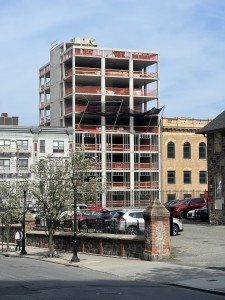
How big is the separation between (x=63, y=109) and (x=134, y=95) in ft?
33.5

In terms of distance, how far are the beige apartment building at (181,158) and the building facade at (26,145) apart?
13.1 metres

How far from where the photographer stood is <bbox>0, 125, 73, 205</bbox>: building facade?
69.1 meters

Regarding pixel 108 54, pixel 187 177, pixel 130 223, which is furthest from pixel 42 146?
pixel 130 223

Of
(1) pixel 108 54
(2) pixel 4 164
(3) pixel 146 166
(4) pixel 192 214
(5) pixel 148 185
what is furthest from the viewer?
(1) pixel 108 54

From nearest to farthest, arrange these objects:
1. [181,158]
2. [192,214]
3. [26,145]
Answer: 1. [192,214]
2. [26,145]
3. [181,158]

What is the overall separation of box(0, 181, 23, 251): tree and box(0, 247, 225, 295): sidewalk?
760 centimetres

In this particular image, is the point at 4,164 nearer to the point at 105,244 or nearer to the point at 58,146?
the point at 58,146

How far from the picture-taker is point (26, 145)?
70.6 meters

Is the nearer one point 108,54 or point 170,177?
point 170,177

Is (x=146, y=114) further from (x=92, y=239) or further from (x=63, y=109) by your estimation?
(x=92, y=239)

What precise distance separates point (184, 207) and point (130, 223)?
16.2 meters

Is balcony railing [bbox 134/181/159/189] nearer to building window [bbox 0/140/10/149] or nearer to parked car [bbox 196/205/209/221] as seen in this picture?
building window [bbox 0/140/10/149]

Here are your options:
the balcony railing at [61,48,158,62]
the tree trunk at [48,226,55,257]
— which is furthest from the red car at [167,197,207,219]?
the balcony railing at [61,48,158,62]

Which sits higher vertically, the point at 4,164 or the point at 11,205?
the point at 4,164
